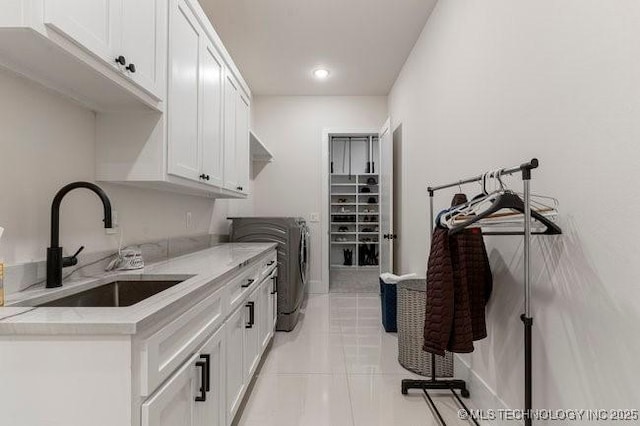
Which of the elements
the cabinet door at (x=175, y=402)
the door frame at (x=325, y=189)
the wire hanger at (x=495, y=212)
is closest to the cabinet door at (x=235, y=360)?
the cabinet door at (x=175, y=402)

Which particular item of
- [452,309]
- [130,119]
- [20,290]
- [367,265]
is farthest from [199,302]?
[367,265]

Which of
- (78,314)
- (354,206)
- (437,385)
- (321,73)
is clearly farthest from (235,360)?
(354,206)

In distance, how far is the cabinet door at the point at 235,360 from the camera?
1646 millimetres

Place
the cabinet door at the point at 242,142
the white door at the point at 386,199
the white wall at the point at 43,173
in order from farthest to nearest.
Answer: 1. the white door at the point at 386,199
2. the cabinet door at the point at 242,142
3. the white wall at the point at 43,173

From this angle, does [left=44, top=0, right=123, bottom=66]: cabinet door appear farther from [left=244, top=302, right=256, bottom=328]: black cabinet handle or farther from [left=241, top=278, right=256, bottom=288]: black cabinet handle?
[left=244, top=302, right=256, bottom=328]: black cabinet handle

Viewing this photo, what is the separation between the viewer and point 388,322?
3.29 meters

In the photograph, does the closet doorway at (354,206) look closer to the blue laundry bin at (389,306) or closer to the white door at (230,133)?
the blue laundry bin at (389,306)

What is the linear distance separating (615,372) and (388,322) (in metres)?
2.33

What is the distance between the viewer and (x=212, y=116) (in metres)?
2.36

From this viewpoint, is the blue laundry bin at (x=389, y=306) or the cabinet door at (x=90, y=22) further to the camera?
the blue laundry bin at (x=389, y=306)

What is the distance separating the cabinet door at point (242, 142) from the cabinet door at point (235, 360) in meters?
1.51

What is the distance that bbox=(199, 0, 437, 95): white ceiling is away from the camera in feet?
9.05

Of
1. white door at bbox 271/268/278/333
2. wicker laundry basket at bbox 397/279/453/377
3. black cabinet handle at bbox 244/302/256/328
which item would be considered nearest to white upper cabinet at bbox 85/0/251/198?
black cabinet handle at bbox 244/302/256/328

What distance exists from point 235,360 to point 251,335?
1.25ft
